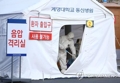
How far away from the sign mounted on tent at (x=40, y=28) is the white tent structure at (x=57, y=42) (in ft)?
0.43

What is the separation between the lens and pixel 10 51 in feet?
39.1

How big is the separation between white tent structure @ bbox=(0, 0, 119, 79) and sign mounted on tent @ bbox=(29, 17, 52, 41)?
0.13m

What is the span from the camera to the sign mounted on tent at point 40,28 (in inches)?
511

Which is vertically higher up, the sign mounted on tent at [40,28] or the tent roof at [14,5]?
the tent roof at [14,5]

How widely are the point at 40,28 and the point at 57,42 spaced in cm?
76

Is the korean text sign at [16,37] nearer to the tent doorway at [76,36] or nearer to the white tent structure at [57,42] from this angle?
the white tent structure at [57,42]

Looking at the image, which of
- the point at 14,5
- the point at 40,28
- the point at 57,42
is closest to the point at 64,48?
the point at 57,42

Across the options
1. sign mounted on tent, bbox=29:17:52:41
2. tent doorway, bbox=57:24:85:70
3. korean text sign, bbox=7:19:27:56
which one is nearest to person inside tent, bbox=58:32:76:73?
tent doorway, bbox=57:24:85:70

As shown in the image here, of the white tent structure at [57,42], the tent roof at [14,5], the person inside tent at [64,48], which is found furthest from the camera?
the person inside tent at [64,48]

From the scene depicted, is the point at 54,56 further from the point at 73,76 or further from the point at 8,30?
the point at 8,30

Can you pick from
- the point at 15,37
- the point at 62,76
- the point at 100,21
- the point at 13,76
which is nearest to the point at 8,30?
the point at 15,37

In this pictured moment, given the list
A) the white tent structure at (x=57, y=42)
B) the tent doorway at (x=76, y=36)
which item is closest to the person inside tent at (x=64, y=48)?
the tent doorway at (x=76, y=36)

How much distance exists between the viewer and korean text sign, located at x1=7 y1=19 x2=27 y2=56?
11.9 meters

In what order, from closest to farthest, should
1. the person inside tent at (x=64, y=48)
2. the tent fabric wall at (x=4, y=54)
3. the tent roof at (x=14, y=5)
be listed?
the tent fabric wall at (x=4, y=54) < the tent roof at (x=14, y=5) < the person inside tent at (x=64, y=48)
